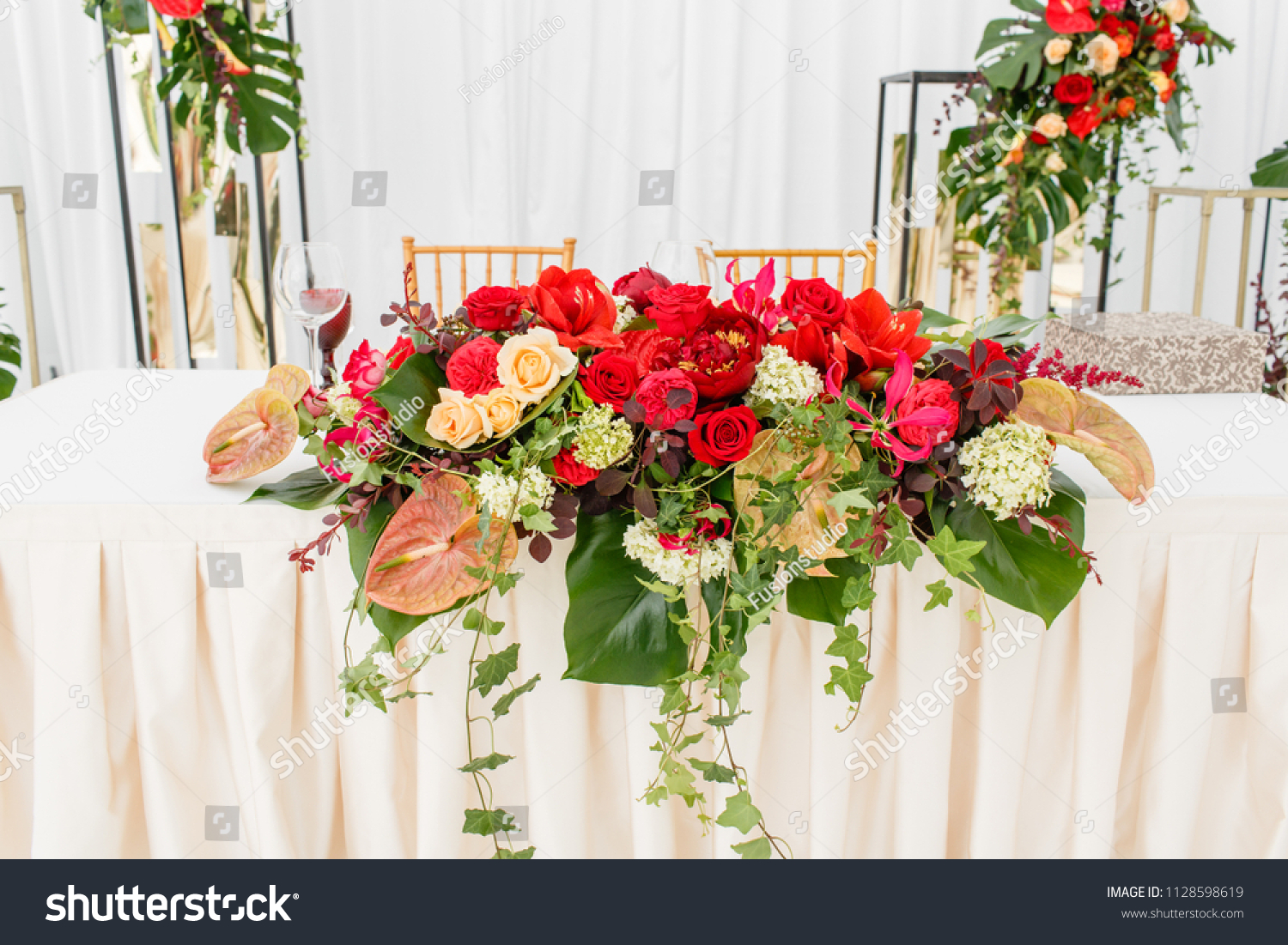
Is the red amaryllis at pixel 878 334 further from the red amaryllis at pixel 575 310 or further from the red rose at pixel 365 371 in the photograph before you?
the red rose at pixel 365 371

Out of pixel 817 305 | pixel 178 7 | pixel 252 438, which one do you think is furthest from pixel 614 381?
pixel 178 7

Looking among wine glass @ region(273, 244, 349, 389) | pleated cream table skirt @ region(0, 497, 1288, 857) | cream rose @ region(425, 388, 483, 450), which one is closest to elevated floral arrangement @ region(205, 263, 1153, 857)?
cream rose @ region(425, 388, 483, 450)

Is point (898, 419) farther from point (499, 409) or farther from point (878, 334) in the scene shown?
point (499, 409)

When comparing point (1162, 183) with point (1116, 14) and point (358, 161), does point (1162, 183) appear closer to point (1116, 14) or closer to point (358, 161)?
point (1116, 14)

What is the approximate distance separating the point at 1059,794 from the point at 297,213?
3090 millimetres

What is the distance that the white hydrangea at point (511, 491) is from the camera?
736mm

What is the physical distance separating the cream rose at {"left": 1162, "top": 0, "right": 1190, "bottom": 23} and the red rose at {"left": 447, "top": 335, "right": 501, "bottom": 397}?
2.02 metres

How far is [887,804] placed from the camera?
3.28ft

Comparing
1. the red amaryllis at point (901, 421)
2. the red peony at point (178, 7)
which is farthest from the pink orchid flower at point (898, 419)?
the red peony at point (178, 7)

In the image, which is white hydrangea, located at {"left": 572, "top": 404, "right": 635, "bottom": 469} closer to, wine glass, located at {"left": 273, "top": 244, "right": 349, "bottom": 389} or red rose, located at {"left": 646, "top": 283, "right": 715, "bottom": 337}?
red rose, located at {"left": 646, "top": 283, "right": 715, "bottom": 337}

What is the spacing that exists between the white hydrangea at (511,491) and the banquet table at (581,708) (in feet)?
0.54

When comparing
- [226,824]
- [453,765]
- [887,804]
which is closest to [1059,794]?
[887,804]

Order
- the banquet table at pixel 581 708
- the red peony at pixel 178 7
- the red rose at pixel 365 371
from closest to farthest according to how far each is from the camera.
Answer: the red rose at pixel 365 371 → the banquet table at pixel 581 708 → the red peony at pixel 178 7

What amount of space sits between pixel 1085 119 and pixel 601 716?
199 cm
